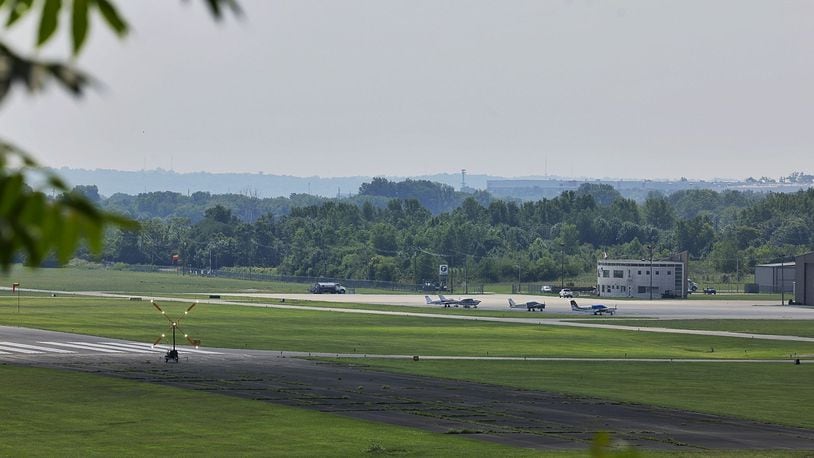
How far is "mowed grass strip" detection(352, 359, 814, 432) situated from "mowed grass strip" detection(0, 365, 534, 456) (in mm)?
19309

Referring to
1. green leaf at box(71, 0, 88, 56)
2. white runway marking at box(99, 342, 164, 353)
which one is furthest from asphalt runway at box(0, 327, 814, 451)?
green leaf at box(71, 0, 88, 56)

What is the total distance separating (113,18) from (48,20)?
0.21 meters

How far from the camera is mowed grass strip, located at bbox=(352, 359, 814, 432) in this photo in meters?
68.2

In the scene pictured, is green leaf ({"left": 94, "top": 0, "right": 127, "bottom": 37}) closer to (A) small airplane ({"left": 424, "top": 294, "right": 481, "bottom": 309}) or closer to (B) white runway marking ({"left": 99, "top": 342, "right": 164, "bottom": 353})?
(B) white runway marking ({"left": 99, "top": 342, "right": 164, "bottom": 353})

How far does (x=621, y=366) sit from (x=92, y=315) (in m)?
71.4

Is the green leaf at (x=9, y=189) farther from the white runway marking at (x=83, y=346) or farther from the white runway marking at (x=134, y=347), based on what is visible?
the white runway marking at (x=134, y=347)

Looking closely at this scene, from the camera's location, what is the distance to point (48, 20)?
390 cm

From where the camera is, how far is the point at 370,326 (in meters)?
137

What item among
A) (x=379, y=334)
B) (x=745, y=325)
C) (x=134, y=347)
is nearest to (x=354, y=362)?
(x=134, y=347)

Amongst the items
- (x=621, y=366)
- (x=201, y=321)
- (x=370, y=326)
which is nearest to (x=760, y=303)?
(x=370, y=326)

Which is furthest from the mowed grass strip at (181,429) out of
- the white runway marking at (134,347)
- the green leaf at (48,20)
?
the green leaf at (48,20)

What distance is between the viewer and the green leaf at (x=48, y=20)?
3.72 m

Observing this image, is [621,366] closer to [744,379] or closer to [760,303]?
[744,379]

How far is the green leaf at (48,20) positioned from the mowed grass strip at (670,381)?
60.5 m
